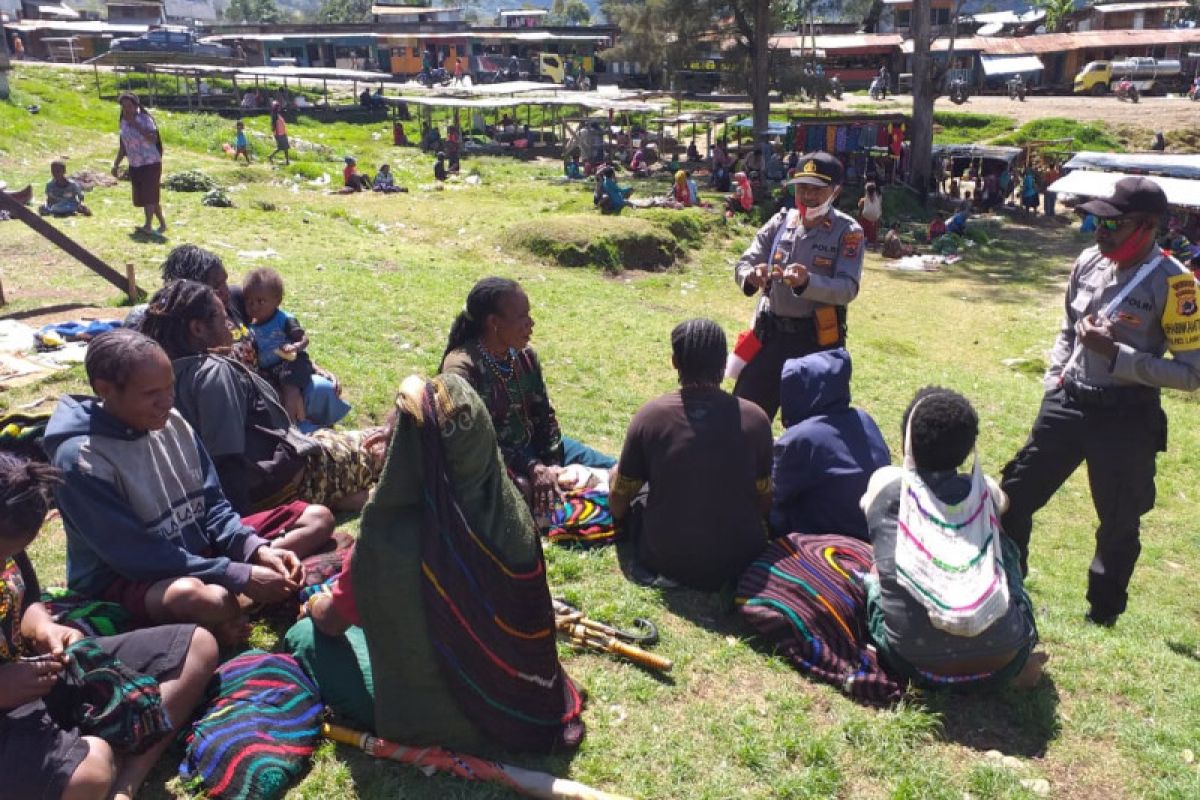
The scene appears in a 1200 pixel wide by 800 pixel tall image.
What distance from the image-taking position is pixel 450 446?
8.97 feet

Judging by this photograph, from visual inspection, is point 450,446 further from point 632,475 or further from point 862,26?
point 862,26

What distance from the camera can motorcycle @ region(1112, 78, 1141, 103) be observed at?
42.8 meters

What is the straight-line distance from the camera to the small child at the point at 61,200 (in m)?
13.5

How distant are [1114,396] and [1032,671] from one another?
5.26 ft

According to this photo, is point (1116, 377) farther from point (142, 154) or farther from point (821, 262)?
point (142, 154)

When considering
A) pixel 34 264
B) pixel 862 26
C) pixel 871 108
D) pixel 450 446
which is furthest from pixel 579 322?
pixel 862 26

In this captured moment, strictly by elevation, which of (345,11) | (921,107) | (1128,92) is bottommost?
(921,107)

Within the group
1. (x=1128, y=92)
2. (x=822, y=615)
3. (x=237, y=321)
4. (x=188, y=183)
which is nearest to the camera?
(x=822, y=615)

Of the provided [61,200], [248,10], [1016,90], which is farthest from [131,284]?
[248,10]

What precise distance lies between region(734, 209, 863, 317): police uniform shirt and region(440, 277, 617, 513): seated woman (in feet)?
5.12

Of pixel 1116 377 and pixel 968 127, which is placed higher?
pixel 968 127

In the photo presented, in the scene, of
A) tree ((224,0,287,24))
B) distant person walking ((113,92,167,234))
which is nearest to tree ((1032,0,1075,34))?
distant person walking ((113,92,167,234))

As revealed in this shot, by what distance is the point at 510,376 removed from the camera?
487cm

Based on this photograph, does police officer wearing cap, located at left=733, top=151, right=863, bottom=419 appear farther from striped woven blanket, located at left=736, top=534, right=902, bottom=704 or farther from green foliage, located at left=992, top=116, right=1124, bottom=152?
green foliage, located at left=992, top=116, right=1124, bottom=152
